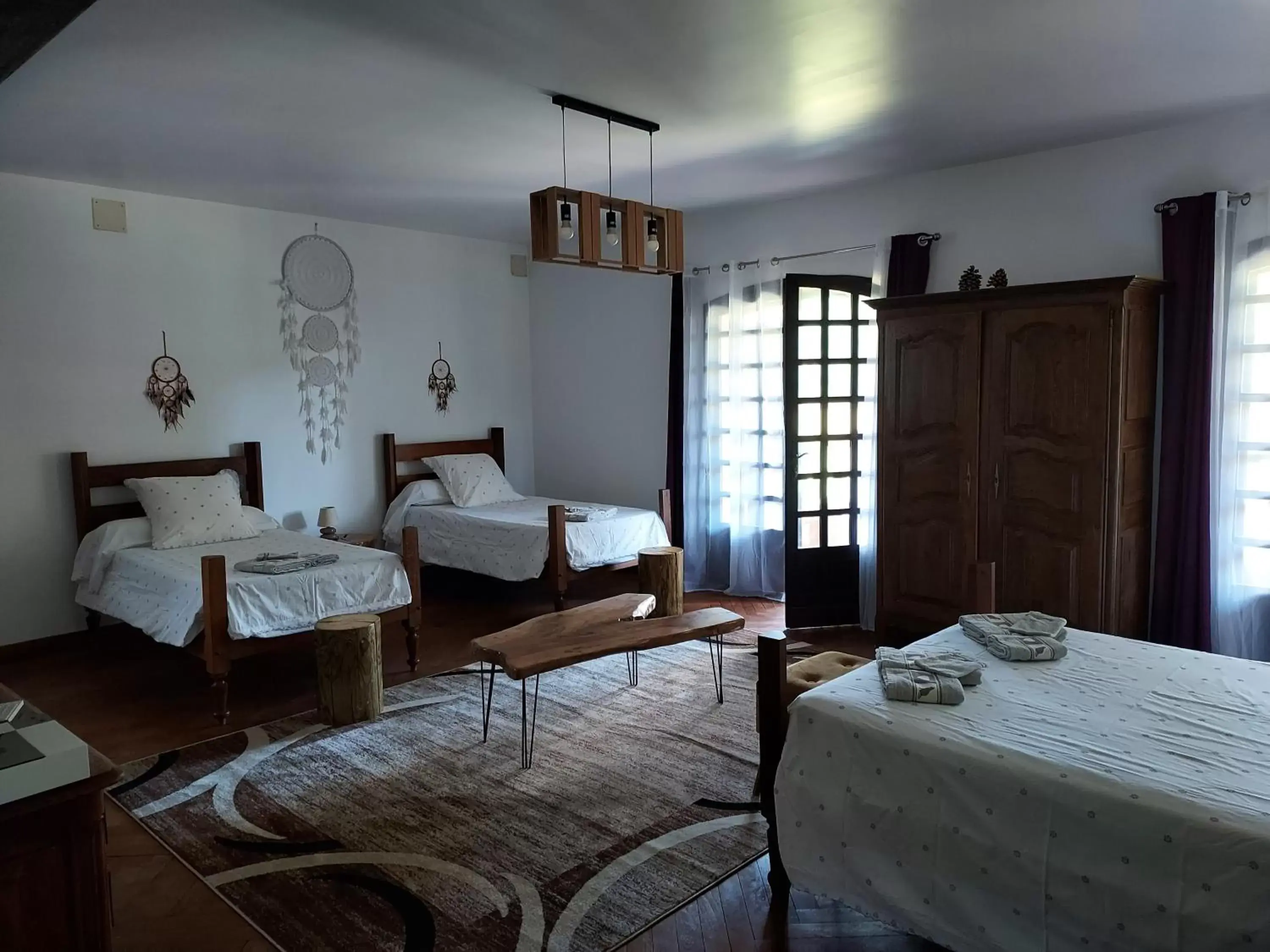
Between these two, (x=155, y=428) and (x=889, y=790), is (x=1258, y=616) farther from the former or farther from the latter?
(x=155, y=428)

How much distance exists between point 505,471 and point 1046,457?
4.06 metres

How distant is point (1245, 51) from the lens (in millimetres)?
3012

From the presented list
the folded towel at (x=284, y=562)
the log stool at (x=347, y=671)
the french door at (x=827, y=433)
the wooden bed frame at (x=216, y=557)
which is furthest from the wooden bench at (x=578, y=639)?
the french door at (x=827, y=433)

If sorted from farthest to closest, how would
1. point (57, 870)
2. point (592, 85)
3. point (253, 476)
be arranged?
1. point (253, 476)
2. point (592, 85)
3. point (57, 870)

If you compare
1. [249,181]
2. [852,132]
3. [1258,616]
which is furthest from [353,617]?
[1258,616]

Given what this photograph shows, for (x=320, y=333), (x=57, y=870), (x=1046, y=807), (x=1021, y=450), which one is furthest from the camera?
(x=320, y=333)

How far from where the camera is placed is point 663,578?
4.95 meters

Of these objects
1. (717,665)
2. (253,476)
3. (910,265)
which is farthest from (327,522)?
(910,265)

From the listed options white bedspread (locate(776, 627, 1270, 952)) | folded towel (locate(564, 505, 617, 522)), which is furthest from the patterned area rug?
folded towel (locate(564, 505, 617, 522))

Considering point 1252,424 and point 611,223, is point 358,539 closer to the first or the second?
point 611,223

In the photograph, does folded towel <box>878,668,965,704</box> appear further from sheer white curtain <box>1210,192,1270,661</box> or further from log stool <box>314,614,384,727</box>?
sheer white curtain <box>1210,192,1270,661</box>

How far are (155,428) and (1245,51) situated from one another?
5398mm

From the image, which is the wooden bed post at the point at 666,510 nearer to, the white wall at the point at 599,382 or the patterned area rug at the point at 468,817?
the white wall at the point at 599,382

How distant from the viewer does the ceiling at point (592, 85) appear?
8.68 ft
